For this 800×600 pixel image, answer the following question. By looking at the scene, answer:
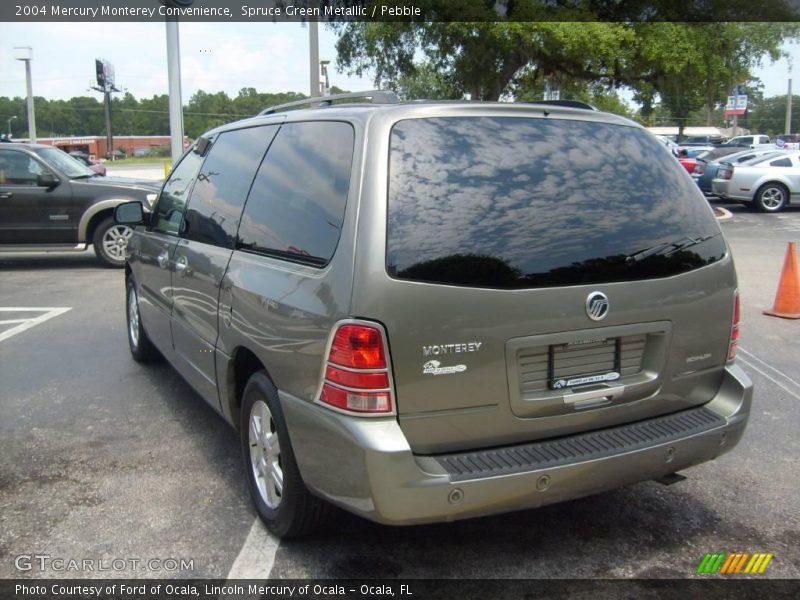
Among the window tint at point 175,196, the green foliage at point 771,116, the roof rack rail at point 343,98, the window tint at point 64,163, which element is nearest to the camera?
the roof rack rail at point 343,98

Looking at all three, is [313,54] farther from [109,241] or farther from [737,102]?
[737,102]

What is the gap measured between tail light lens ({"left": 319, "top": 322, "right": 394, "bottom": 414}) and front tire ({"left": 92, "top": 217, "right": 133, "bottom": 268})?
9.11 m

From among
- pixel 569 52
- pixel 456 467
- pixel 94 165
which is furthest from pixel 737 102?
pixel 456 467

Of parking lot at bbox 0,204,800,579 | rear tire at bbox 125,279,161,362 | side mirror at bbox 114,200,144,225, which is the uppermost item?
side mirror at bbox 114,200,144,225

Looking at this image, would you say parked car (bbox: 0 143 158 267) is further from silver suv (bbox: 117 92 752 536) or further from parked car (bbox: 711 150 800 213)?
parked car (bbox: 711 150 800 213)

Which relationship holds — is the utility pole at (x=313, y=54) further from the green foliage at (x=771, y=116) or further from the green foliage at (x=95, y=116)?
the green foliage at (x=771, y=116)

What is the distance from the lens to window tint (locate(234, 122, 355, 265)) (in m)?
3.00

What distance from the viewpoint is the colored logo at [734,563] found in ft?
10.3

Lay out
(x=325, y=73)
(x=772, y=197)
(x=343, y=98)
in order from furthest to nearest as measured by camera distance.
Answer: (x=325, y=73) < (x=772, y=197) < (x=343, y=98)

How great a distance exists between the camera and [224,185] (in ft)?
13.5

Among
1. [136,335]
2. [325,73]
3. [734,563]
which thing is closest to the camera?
[734,563]

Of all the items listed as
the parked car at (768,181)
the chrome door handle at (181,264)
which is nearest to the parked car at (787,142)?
the parked car at (768,181)

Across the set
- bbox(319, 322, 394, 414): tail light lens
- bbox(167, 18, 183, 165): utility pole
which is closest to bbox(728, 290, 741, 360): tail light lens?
bbox(319, 322, 394, 414): tail light lens

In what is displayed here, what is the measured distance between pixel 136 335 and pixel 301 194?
3437mm
